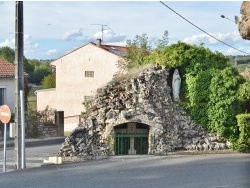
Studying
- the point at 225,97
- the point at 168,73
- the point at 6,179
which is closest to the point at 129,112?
the point at 168,73

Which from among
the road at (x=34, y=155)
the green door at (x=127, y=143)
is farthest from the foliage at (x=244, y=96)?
the road at (x=34, y=155)

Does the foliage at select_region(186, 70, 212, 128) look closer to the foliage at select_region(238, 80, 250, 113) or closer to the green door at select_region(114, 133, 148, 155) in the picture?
the foliage at select_region(238, 80, 250, 113)

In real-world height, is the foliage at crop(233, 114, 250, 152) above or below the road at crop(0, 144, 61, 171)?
above

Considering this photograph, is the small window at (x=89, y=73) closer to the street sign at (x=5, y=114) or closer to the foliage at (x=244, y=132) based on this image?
the foliage at (x=244, y=132)

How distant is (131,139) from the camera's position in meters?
19.7

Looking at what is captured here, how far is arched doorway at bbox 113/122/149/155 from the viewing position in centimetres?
1952

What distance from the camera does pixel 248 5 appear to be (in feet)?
11.7

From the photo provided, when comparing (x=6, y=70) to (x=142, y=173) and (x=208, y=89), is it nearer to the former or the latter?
(x=208, y=89)

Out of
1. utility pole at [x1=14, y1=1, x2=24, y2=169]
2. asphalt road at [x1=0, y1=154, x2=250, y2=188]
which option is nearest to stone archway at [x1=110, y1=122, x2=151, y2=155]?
asphalt road at [x1=0, y1=154, x2=250, y2=188]

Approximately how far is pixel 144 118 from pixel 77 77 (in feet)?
86.9

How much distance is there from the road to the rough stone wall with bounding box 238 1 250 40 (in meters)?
15.8

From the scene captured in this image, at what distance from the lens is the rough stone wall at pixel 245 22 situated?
349cm

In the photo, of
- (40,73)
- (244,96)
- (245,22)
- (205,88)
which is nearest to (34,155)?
(205,88)

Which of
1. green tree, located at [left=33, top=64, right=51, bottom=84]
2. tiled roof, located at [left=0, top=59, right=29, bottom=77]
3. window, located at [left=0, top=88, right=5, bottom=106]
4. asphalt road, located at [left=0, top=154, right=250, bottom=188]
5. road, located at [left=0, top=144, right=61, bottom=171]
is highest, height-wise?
green tree, located at [left=33, top=64, right=51, bottom=84]
